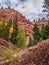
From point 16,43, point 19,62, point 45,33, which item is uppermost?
point 19,62

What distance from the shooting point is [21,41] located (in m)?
127

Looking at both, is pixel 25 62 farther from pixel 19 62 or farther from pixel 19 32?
pixel 19 32

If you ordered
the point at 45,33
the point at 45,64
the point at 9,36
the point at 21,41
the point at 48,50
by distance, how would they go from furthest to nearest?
the point at 9,36 < the point at 21,41 < the point at 45,33 < the point at 48,50 < the point at 45,64

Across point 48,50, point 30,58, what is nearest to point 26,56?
point 30,58

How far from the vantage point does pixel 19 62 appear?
66.9ft

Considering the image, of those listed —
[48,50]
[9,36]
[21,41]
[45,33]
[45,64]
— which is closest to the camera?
[45,64]

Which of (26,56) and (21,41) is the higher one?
(26,56)

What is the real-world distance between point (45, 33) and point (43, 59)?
273 feet

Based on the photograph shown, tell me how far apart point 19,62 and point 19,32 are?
367ft

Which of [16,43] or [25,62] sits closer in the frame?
[25,62]

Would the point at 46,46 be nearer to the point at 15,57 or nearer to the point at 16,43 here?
the point at 15,57

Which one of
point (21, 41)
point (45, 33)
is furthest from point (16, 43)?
point (45, 33)

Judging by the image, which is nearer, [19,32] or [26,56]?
[26,56]

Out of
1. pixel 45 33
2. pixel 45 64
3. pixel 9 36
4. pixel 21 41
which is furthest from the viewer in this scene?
pixel 9 36
